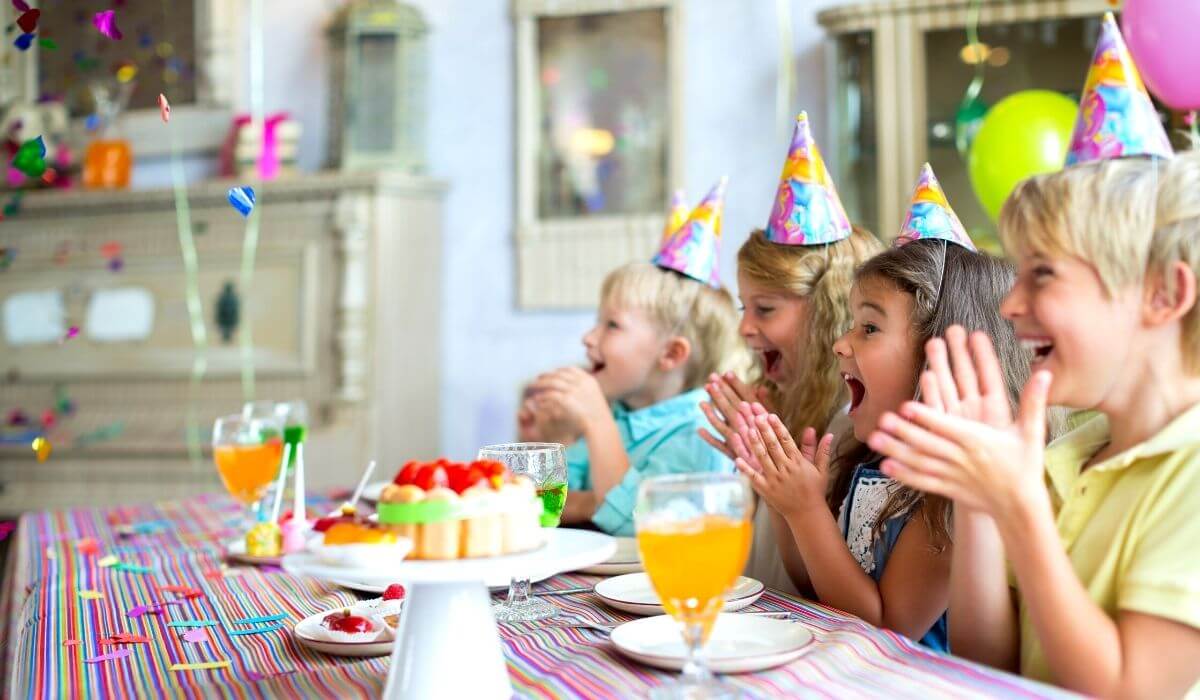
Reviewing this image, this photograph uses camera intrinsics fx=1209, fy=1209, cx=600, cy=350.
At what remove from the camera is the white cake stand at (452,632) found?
35.1 inches

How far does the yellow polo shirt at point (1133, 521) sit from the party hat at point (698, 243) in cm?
105

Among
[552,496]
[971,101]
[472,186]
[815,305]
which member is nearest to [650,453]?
[815,305]

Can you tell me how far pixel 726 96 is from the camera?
11.8 feet

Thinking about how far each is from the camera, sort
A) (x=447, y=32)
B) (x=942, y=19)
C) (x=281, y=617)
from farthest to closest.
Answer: (x=447, y=32) → (x=942, y=19) → (x=281, y=617)

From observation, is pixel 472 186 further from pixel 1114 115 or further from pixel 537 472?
pixel 1114 115

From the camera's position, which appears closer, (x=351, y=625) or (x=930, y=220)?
(x=351, y=625)

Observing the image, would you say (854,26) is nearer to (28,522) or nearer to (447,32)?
(447,32)

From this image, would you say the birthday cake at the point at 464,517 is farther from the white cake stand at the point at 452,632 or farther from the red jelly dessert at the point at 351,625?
the red jelly dessert at the point at 351,625

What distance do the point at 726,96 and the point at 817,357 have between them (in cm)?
208

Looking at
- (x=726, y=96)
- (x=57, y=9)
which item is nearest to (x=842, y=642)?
(x=726, y=96)

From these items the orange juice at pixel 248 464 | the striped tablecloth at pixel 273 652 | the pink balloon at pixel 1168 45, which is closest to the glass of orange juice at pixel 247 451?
the orange juice at pixel 248 464

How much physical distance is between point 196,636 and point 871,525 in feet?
2.51

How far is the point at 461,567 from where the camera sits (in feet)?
2.84

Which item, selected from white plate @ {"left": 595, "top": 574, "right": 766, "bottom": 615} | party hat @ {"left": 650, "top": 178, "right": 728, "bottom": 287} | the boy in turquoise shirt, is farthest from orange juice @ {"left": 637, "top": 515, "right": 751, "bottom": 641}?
party hat @ {"left": 650, "top": 178, "right": 728, "bottom": 287}
